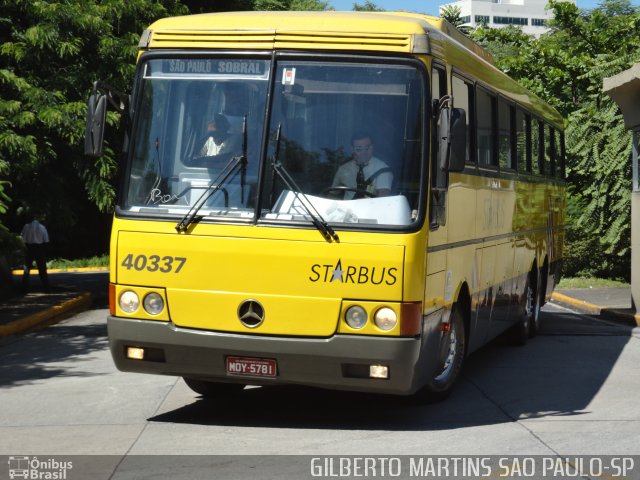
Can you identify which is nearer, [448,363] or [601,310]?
[448,363]

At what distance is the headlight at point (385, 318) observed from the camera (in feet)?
28.4

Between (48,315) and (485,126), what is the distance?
10577 mm

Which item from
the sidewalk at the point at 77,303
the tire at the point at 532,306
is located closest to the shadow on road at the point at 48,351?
the sidewalk at the point at 77,303

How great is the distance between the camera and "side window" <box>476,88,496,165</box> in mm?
11625

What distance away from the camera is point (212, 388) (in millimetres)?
10672

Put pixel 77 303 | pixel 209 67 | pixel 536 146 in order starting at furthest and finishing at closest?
pixel 77 303
pixel 536 146
pixel 209 67

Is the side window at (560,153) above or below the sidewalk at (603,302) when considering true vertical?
above

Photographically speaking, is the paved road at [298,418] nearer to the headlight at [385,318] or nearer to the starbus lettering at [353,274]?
the headlight at [385,318]

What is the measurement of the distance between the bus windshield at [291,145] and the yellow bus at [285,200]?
1 cm

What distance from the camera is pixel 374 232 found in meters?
8.73

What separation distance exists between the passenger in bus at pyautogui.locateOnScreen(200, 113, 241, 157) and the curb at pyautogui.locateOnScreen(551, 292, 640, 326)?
11659 mm

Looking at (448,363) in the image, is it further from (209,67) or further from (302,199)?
(209,67)

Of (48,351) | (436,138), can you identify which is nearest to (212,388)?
(436,138)

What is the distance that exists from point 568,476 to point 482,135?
4985 millimetres
